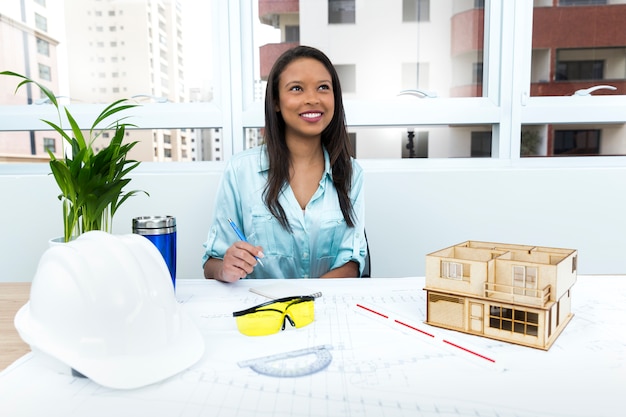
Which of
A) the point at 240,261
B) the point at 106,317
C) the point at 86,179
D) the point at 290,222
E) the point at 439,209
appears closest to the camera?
the point at 106,317

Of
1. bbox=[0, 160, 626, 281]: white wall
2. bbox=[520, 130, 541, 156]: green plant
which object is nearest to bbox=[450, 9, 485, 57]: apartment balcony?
bbox=[520, 130, 541, 156]: green plant

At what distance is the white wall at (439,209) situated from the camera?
171 centimetres

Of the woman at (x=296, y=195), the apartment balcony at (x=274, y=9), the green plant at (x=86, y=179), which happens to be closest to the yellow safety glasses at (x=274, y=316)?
the green plant at (x=86, y=179)

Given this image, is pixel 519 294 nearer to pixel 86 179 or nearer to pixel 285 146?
pixel 86 179

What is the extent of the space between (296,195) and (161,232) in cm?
57

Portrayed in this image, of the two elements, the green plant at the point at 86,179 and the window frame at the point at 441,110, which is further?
the window frame at the point at 441,110

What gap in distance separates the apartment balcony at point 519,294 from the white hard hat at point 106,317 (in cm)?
44

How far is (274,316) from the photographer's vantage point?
73 cm

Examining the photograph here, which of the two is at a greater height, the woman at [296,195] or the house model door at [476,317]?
the woman at [296,195]

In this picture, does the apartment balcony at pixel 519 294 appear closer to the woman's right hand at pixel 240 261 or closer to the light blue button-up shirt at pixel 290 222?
the woman's right hand at pixel 240 261

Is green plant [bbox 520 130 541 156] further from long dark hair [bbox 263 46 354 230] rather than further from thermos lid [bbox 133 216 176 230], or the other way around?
Answer: thermos lid [bbox 133 216 176 230]

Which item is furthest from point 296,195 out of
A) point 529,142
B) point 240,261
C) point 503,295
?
point 529,142

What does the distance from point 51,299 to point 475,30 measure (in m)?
1.93

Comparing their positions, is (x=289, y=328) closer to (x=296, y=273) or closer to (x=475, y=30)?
(x=296, y=273)
